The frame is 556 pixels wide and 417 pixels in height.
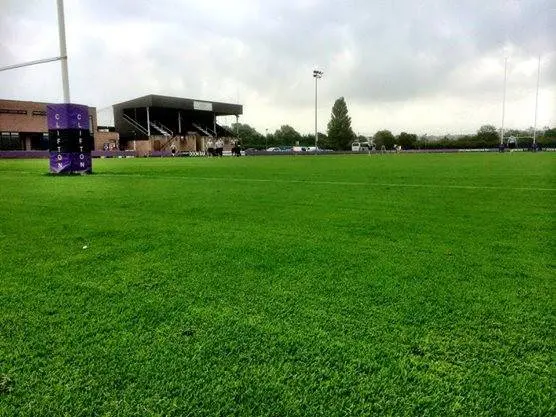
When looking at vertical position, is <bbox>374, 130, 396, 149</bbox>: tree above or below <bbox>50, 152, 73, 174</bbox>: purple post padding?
above

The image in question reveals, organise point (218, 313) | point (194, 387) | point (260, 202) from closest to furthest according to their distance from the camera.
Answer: point (194, 387), point (218, 313), point (260, 202)

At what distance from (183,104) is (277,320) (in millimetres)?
59826

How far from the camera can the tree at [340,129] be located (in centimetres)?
8900

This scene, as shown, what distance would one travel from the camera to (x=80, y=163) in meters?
15.2

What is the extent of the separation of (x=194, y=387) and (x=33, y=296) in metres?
1.51

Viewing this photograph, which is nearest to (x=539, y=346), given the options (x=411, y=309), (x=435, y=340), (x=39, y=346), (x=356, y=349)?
(x=435, y=340)

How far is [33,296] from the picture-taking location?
2680mm

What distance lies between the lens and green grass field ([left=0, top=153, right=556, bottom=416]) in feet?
5.53

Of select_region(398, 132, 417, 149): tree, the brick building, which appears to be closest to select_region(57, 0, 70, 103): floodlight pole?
the brick building

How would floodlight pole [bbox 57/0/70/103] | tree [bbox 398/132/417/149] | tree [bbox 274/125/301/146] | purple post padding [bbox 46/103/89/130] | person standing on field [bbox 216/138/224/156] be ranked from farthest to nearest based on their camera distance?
tree [bbox 274/125/301/146], tree [bbox 398/132/417/149], person standing on field [bbox 216/138/224/156], floodlight pole [bbox 57/0/70/103], purple post padding [bbox 46/103/89/130]

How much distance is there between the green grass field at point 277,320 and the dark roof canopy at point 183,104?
54082mm

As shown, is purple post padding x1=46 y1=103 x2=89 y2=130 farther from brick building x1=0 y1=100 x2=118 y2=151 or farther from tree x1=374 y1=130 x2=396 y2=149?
tree x1=374 y1=130 x2=396 y2=149

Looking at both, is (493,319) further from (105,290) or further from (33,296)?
(33,296)

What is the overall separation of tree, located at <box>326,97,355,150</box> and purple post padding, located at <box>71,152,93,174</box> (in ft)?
254
